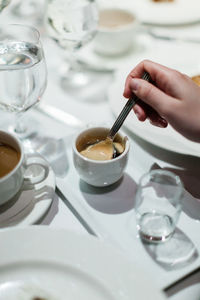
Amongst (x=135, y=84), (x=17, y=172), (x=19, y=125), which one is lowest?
(x=19, y=125)

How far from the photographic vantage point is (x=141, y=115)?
23.2 inches

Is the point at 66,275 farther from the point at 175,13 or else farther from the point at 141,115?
the point at 175,13

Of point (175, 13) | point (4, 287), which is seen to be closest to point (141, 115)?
point (4, 287)

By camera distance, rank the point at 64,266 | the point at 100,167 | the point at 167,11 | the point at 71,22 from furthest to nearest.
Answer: the point at 167,11 < the point at 71,22 < the point at 100,167 < the point at 64,266

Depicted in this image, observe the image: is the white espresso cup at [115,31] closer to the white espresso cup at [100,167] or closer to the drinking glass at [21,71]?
the drinking glass at [21,71]

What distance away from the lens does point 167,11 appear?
1.07 m

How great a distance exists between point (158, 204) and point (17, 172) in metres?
0.20

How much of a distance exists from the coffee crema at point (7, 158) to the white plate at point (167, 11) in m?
0.62

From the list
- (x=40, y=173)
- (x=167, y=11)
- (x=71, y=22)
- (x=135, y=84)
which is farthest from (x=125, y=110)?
(x=167, y=11)

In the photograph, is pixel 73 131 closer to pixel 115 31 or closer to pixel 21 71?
pixel 21 71

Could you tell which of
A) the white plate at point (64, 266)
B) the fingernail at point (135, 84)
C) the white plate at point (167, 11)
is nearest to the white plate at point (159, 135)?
the fingernail at point (135, 84)

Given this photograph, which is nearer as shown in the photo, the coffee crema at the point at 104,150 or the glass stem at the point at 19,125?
the coffee crema at the point at 104,150

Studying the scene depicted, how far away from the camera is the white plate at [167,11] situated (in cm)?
103

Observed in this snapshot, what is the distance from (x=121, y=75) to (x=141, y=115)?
24 centimetres
